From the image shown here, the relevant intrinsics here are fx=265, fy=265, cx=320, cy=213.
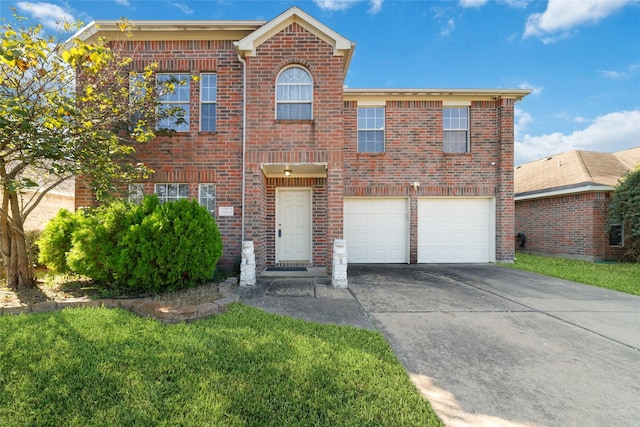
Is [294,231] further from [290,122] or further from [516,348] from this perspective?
[516,348]

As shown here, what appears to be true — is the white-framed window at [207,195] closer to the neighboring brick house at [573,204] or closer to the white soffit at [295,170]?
the white soffit at [295,170]

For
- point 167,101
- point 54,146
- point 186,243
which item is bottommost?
point 186,243

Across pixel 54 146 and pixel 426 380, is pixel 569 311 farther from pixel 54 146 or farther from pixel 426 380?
pixel 54 146

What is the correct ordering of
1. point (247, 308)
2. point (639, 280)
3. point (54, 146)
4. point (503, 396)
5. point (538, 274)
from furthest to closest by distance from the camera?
point (538, 274) → point (639, 280) → point (247, 308) → point (54, 146) → point (503, 396)

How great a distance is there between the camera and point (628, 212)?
9.58 meters

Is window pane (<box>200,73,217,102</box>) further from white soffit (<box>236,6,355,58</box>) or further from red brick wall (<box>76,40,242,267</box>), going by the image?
white soffit (<box>236,6,355,58</box>)

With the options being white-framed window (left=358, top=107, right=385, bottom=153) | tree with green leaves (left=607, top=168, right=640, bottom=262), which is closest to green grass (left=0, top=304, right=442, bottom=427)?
white-framed window (left=358, top=107, right=385, bottom=153)

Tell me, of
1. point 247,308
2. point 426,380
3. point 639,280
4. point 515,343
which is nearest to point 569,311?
point 515,343

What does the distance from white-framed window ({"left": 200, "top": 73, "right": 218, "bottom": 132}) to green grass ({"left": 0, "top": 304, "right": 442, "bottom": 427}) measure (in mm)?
5271

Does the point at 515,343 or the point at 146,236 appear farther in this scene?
the point at 146,236

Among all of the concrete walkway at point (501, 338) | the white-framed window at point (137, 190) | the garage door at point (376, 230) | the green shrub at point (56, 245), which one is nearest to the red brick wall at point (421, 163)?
the garage door at point (376, 230)

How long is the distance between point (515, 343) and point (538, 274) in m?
5.66

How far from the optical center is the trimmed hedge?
473 cm

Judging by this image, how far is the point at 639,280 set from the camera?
6832 mm
